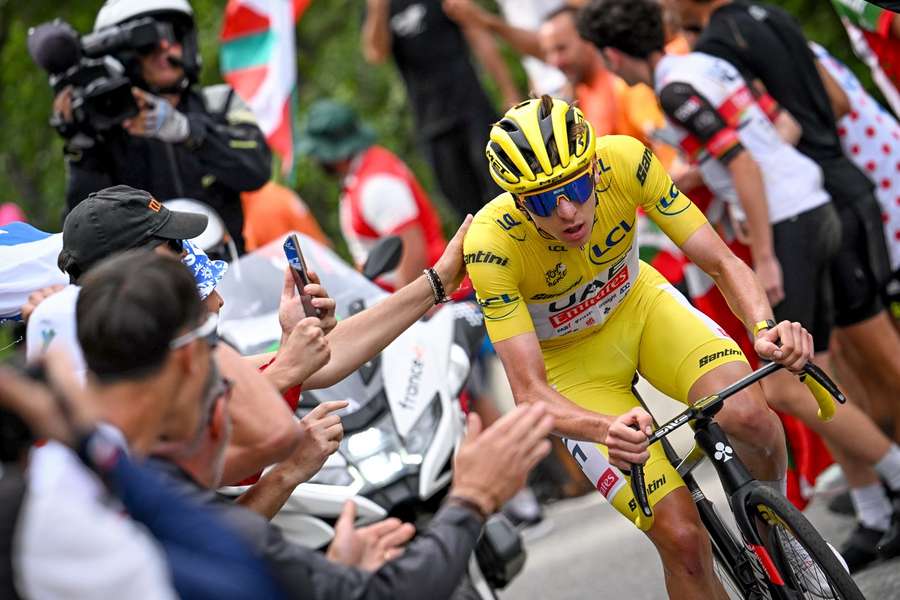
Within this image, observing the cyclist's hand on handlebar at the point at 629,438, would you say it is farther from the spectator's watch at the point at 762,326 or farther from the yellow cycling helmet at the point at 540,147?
the yellow cycling helmet at the point at 540,147

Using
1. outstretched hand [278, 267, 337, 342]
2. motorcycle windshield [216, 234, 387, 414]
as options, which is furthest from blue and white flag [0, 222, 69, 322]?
motorcycle windshield [216, 234, 387, 414]

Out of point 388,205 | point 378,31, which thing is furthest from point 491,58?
point 388,205

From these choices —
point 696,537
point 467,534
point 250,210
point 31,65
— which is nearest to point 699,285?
point 696,537

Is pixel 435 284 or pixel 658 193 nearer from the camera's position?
pixel 435 284

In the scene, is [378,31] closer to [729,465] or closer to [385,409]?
[385,409]

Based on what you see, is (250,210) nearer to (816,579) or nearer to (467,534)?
(816,579)

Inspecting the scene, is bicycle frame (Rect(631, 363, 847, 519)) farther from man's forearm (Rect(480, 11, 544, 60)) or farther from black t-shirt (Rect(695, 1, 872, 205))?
man's forearm (Rect(480, 11, 544, 60))

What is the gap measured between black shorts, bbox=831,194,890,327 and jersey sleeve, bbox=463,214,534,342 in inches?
100

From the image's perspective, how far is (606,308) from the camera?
537 centimetres

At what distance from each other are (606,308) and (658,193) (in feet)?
1.73

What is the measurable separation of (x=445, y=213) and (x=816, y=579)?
12245mm

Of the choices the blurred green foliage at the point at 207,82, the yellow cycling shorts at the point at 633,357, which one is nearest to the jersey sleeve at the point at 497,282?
the yellow cycling shorts at the point at 633,357

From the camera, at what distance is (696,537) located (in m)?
4.84

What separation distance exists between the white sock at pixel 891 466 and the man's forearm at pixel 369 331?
2.70 meters
